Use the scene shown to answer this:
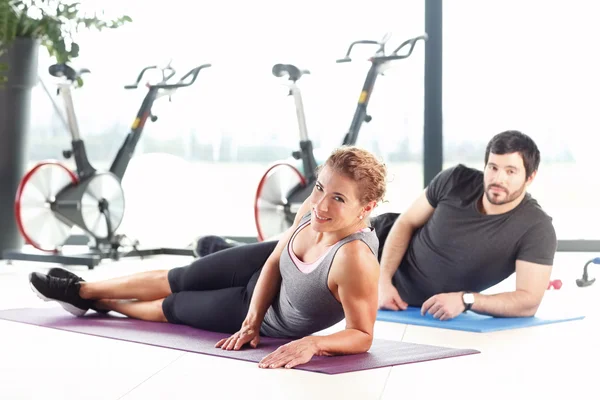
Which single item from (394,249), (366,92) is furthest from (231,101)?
(394,249)

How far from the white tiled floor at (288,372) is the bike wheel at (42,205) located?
2132mm

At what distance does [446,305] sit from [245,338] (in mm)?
944

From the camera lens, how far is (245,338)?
9.57ft

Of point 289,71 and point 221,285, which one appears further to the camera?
point 289,71

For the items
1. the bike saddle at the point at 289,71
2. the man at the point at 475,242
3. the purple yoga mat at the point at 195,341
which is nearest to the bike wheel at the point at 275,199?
the bike saddle at the point at 289,71

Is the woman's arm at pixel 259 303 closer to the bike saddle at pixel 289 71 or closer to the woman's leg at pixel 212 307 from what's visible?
the woman's leg at pixel 212 307

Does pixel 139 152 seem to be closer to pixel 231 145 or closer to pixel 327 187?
pixel 231 145

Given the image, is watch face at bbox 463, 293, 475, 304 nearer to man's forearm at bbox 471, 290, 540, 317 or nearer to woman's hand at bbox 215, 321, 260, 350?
man's forearm at bbox 471, 290, 540, 317

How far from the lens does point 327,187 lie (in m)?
2.70

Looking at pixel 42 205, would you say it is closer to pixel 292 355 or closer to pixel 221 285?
pixel 221 285

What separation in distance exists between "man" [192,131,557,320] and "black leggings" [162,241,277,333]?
2.61 ft

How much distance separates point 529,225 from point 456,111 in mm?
3082

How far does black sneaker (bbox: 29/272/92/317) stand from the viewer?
3432 mm

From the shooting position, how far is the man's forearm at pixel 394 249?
3945 millimetres
